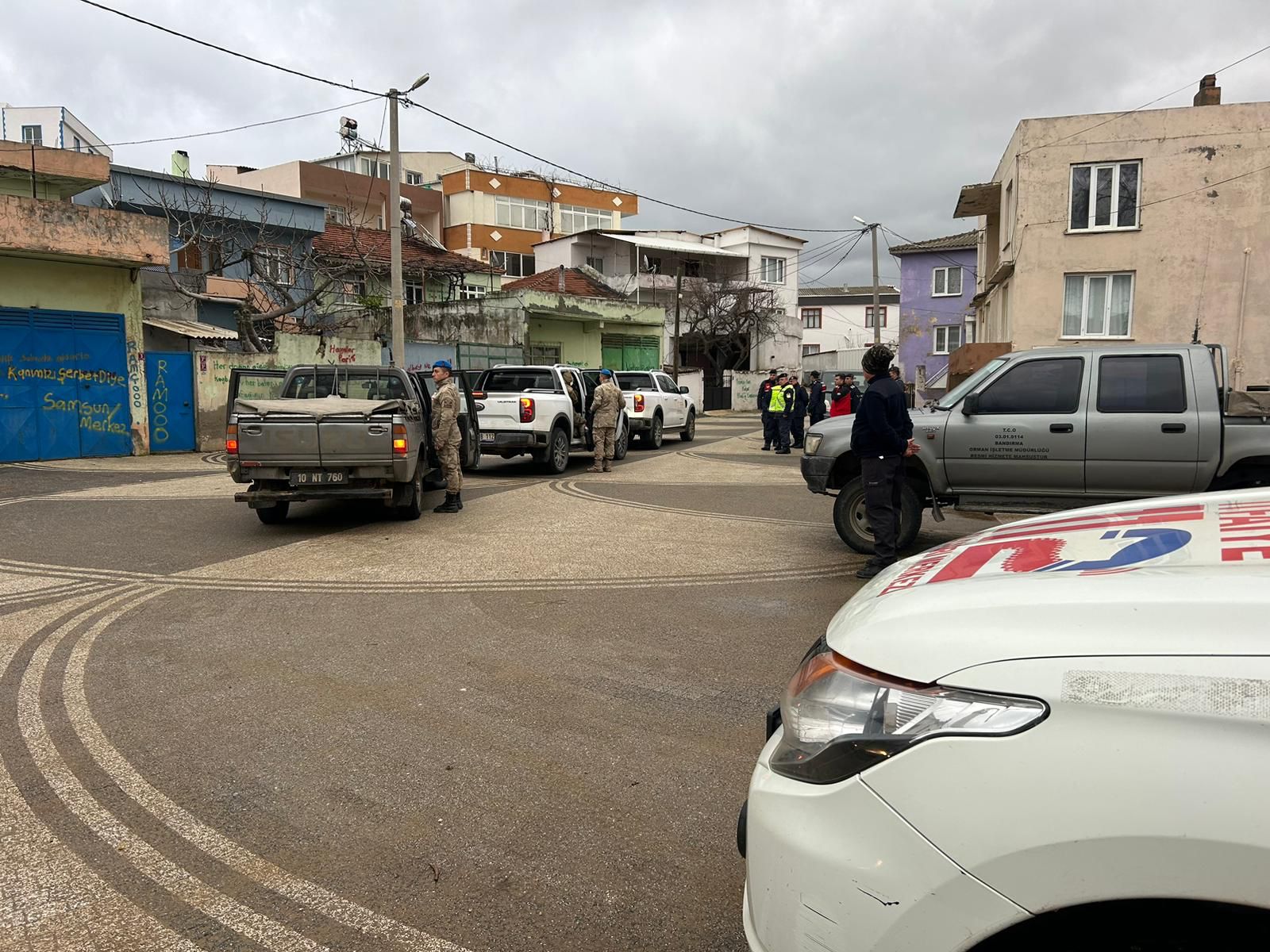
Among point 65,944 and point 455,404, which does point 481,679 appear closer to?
point 65,944

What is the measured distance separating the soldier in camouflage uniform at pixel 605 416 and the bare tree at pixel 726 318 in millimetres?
32133

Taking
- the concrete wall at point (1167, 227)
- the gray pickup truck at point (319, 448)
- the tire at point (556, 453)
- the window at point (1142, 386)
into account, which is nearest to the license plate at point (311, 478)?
the gray pickup truck at point (319, 448)

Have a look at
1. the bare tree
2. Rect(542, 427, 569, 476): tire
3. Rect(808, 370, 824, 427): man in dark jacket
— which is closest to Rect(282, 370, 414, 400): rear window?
Rect(542, 427, 569, 476): tire

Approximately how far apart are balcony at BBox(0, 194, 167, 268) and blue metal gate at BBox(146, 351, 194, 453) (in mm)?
2028

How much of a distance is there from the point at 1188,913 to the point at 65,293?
20.6 metres

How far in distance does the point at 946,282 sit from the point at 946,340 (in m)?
2.57

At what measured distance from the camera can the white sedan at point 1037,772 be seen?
1.48 metres

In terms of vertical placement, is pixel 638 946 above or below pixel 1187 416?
below

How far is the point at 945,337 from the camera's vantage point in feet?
134

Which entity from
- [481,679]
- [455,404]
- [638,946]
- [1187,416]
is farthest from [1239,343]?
[638,946]

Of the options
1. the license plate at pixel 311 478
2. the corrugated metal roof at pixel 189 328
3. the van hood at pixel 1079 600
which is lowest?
the license plate at pixel 311 478

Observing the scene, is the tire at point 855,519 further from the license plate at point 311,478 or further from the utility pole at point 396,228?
the utility pole at point 396,228

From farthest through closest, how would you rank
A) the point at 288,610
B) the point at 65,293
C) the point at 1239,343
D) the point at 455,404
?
the point at 1239,343 → the point at 65,293 → the point at 455,404 → the point at 288,610

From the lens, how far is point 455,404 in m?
10.8
